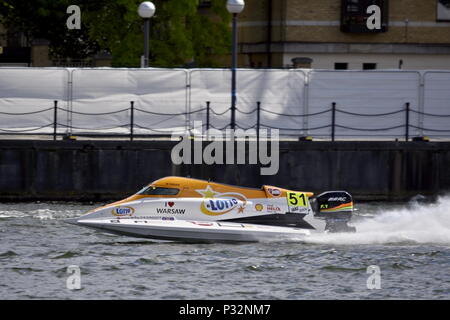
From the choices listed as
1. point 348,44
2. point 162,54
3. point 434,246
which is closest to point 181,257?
point 434,246

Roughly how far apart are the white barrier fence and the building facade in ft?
35.6

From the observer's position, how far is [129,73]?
108ft

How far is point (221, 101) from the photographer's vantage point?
32969 millimetres

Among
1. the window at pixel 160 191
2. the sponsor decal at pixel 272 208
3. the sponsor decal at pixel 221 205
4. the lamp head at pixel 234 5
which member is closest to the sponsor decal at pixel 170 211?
the window at pixel 160 191

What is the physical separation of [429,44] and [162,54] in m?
11.3

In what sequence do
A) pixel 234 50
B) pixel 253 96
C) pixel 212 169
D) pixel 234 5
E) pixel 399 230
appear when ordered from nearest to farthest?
1. pixel 399 230
2. pixel 234 5
3. pixel 234 50
4. pixel 212 169
5. pixel 253 96

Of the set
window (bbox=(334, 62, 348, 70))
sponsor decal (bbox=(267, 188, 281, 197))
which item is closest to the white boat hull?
sponsor decal (bbox=(267, 188, 281, 197))

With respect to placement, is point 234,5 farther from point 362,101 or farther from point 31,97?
point 31,97

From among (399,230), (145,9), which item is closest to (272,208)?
(399,230)

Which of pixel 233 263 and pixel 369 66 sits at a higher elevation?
pixel 369 66

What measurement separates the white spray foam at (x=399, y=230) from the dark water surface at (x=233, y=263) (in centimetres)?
2

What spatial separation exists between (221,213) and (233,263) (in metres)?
1.83

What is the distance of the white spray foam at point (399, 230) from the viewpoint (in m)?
24.2

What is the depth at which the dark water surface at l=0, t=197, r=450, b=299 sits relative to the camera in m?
20.1
